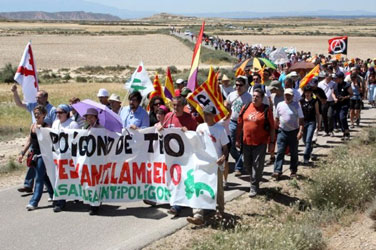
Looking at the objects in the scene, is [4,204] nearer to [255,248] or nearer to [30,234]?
[30,234]

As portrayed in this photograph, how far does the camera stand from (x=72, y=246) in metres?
6.52

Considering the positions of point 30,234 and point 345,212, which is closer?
point 30,234

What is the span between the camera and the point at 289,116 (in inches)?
360

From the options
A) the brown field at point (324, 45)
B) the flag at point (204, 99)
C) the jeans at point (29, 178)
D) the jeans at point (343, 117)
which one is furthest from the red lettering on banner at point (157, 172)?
the brown field at point (324, 45)

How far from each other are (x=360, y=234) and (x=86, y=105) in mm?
4101

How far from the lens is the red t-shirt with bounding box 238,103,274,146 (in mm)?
8039

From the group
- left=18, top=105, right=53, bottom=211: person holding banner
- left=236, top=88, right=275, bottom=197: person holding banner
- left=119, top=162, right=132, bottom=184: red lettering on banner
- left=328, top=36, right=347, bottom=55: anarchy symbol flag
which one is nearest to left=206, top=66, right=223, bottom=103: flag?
left=236, top=88, right=275, bottom=197: person holding banner

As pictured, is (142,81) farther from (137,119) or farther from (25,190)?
(25,190)

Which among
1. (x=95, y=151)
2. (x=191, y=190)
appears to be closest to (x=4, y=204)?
(x=95, y=151)

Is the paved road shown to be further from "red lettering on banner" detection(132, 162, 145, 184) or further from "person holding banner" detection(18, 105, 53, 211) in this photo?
"red lettering on banner" detection(132, 162, 145, 184)

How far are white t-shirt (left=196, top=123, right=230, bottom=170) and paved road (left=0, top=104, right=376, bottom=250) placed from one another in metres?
1.08

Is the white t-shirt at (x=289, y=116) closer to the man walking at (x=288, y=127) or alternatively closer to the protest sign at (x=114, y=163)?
the man walking at (x=288, y=127)

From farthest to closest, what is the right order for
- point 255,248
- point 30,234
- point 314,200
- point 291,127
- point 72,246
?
1. point 291,127
2. point 314,200
3. point 30,234
4. point 72,246
5. point 255,248

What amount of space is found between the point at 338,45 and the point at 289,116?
1430cm
